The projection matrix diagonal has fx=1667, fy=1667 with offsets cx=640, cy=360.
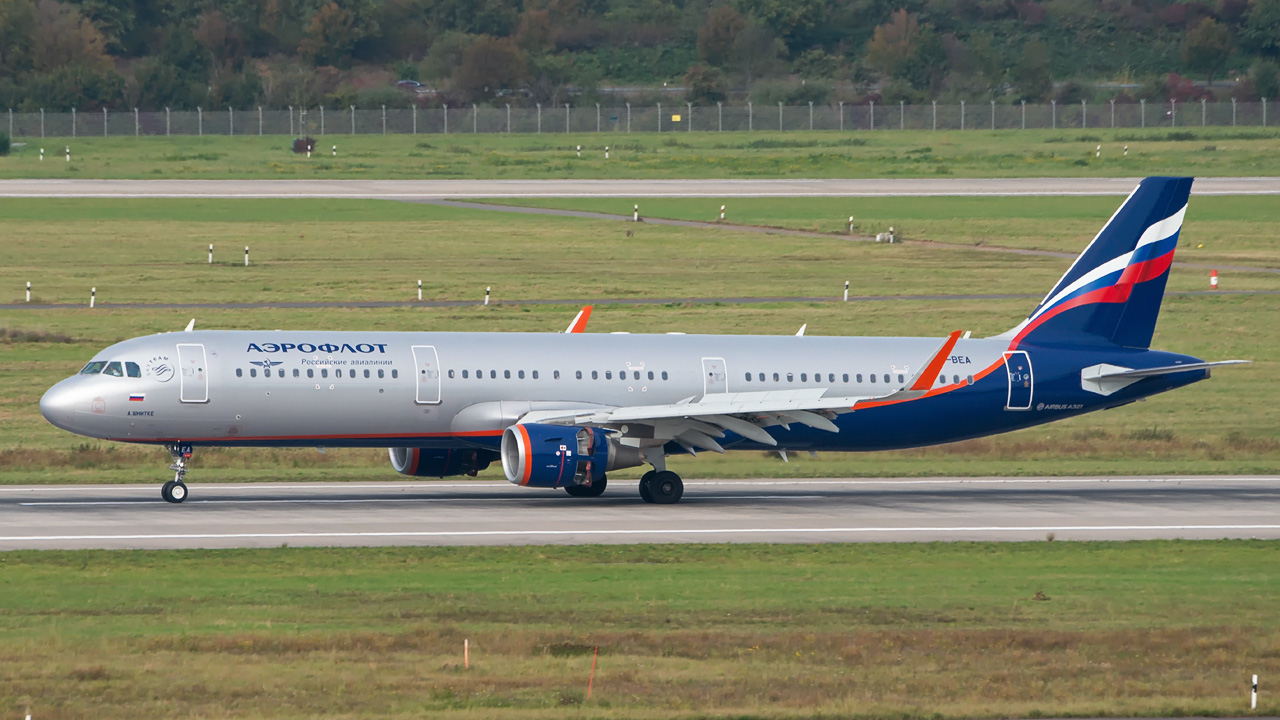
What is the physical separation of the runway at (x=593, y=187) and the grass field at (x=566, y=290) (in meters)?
3.15

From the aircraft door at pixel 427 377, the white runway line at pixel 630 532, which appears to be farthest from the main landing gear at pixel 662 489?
the aircraft door at pixel 427 377

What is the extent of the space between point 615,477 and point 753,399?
9.00 meters

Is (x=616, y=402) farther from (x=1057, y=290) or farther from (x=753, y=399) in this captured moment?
(x=1057, y=290)

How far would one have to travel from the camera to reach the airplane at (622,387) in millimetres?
39031

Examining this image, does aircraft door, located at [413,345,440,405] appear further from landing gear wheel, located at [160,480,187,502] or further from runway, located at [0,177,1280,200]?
runway, located at [0,177,1280,200]

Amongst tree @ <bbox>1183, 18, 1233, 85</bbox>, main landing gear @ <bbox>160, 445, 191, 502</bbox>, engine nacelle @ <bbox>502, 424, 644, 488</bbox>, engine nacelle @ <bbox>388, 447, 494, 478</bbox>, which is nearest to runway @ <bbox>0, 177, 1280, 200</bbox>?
engine nacelle @ <bbox>388, 447, 494, 478</bbox>

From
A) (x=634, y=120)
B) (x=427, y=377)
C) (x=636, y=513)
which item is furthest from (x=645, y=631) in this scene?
(x=634, y=120)

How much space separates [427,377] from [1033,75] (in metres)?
146

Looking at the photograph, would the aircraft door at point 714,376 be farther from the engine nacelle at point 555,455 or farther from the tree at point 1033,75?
the tree at point 1033,75

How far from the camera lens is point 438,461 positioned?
1650 inches

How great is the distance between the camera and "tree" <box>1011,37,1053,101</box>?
172m

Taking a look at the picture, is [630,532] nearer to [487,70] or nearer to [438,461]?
[438,461]

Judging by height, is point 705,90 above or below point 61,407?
above

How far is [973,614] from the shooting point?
1036 inches
